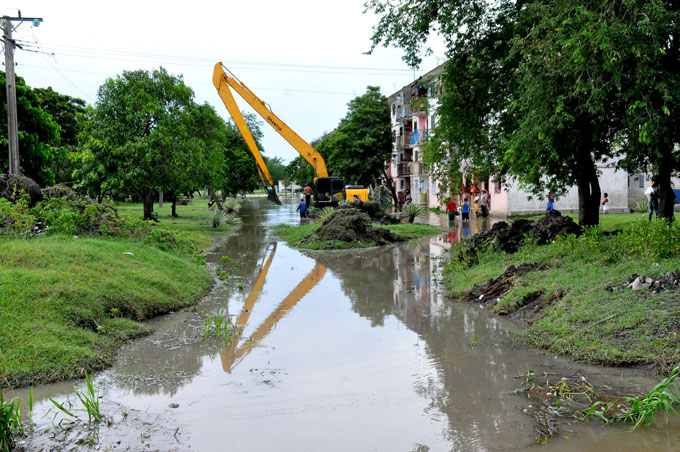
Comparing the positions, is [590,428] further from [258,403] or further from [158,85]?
[158,85]

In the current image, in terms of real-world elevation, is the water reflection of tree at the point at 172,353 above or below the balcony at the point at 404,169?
below

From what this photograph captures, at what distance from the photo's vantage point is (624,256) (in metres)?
9.93

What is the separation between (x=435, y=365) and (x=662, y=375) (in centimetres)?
252

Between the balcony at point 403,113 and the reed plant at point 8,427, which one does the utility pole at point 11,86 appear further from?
the balcony at point 403,113

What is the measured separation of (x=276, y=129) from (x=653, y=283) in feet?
84.7

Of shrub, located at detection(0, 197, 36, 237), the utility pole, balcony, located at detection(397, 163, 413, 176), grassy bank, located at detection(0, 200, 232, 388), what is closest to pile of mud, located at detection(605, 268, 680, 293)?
grassy bank, located at detection(0, 200, 232, 388)

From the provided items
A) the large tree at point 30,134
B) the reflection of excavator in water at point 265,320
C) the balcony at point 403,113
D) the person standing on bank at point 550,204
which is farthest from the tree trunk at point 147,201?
the balcony at point 403,113

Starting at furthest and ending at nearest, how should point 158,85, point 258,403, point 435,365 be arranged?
point 158,85, point 435,365, point 258,403

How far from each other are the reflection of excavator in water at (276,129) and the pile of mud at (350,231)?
9.76m

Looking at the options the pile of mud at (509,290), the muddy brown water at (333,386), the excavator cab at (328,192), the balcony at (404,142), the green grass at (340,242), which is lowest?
the muddy brown water at (333,386)

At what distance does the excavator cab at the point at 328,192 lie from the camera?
3559 centimetres

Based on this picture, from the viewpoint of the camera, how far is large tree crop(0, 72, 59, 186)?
25.5m

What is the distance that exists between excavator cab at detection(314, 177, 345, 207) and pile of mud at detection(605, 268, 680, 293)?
2746cm

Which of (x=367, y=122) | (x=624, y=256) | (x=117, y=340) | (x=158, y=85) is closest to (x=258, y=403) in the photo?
(x=117, y=340)
